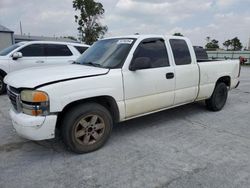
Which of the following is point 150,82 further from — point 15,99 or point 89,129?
point 15,99

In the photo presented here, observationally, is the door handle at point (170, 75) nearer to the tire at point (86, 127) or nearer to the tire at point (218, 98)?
the tire at point (86, 127)

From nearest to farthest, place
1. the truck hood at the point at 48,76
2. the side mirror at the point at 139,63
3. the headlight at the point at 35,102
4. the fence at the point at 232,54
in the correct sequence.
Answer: the headlight at the point at 35,102 → the truck hood at the point at 48,76 → the side mirror at the point at 139,63 → the fence at the point at 232,54

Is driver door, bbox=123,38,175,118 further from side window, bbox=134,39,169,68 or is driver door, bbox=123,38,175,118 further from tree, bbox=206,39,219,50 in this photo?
tree, bbox=206,39,219,50

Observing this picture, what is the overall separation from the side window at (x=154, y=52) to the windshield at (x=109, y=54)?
224 millimetres

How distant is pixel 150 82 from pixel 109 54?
0.88 m

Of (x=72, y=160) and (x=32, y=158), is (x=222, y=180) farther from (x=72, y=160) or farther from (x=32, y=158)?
(x=32, y=158)

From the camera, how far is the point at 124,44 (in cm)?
423

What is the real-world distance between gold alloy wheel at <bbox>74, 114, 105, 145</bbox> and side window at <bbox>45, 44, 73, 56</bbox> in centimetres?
604

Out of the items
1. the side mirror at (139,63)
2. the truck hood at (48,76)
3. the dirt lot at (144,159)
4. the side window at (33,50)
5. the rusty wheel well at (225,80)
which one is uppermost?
the side window at (33,50)

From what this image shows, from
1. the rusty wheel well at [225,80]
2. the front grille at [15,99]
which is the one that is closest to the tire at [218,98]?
the rusty wheel well at [225,80]

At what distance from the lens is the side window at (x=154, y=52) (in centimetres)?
428

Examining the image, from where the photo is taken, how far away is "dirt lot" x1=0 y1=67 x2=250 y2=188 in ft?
9.68

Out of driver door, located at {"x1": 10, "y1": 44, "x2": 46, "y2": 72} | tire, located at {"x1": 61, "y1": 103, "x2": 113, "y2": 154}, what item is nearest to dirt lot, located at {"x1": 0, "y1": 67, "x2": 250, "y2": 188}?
tire, located at {"x1": 61, "y1": 103, "x2": 113, "y2": 154}

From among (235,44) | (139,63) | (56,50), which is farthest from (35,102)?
(235,44)
